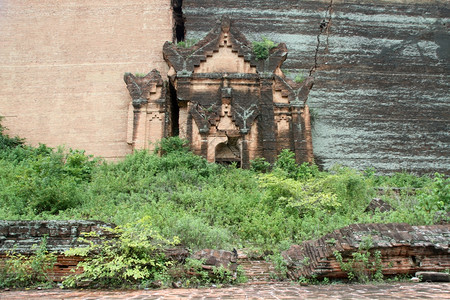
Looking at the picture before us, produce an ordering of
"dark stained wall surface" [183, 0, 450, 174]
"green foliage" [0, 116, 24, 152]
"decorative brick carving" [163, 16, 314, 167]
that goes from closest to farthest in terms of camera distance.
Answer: "decorative brick carving" [163, 16, 314, 167]
"green foliage" [0, 116, 24, 152]
"dark stained wall surface" [183, 0, 450, 174]

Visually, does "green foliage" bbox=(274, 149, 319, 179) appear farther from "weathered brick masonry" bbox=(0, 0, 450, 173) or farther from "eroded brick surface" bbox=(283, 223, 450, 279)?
"eroded brick surface" bbox=(283, 223, 450, 279)

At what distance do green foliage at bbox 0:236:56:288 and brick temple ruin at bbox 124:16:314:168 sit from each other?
7269 mm

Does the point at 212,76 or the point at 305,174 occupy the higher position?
the point at 212,76

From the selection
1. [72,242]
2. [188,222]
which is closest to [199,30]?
[188,222]

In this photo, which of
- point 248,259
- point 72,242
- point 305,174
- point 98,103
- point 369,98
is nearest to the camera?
point 72,242

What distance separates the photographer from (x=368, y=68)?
1686 centimetres

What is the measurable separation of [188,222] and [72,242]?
1.96m

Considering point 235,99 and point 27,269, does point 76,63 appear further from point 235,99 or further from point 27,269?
point 27,269

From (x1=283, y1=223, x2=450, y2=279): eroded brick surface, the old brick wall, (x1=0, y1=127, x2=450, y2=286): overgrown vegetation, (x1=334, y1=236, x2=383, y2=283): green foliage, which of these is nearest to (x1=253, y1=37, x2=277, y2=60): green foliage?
(x1=0, y1=127, x2=450, y2=286): overgrown vegetation

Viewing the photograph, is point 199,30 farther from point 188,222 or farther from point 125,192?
point 188,222

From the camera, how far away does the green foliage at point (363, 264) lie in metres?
5.33

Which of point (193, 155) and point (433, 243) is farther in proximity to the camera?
point (193, 155)

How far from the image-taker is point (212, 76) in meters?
13.5

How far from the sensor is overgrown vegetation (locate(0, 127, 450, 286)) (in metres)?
5.91
